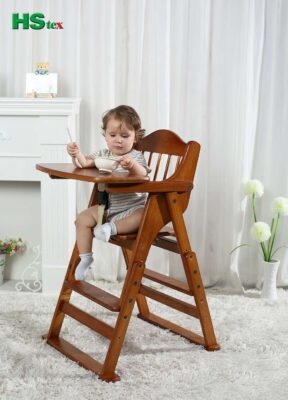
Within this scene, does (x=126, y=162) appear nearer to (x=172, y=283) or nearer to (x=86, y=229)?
(x=86, y=229)

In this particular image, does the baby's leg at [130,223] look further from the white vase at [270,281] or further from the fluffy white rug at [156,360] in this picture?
the white vase at [270,281]

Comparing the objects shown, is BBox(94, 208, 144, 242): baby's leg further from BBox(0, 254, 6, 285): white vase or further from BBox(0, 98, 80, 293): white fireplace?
BBox(0, 254, 6, 285): white vase

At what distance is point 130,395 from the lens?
2.20 m

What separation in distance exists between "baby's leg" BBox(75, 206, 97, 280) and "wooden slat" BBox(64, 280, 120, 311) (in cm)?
5

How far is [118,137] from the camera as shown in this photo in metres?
2.56

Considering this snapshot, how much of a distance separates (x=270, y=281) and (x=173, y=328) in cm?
78

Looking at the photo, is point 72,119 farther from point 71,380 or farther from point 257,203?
point 71,380

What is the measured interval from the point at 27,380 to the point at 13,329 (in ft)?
1.83

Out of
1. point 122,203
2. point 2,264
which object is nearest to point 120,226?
point 122,203

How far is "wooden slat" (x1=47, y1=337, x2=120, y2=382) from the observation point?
2.36 m

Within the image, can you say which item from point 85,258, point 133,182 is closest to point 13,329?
point 85,258

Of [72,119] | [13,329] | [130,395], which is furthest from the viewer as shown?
[72,119]

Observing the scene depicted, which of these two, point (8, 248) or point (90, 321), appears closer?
point (90, 321)

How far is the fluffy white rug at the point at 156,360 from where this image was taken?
7.32 ft
